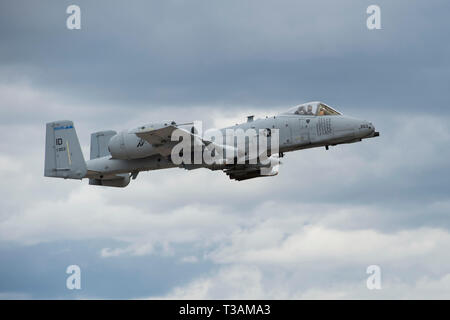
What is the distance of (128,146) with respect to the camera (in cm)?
6738

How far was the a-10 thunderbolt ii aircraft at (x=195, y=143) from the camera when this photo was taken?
66.9 meters

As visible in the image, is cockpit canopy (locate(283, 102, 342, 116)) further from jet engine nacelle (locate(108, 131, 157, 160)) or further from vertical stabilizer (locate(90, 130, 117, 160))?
vertical stabilizer (locate(90, 130, 117, 160))

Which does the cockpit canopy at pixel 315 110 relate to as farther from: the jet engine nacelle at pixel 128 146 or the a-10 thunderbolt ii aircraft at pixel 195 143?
the jet engine nacelle at pixel 128 146

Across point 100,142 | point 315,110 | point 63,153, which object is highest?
point 315,110

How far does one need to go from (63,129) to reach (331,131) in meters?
16.9

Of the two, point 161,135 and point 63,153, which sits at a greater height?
point 161,135

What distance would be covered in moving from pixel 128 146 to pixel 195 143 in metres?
4.09

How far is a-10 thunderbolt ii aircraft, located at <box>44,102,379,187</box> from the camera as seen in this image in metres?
66.9

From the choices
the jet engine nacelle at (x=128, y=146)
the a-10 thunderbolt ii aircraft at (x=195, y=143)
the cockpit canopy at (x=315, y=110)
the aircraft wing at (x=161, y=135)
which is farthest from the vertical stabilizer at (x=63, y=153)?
the cockpit canopy at (x=315, y=110)

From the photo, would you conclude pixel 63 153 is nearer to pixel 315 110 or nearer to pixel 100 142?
pixel 100 142

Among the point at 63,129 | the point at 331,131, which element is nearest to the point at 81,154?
the point at 63,129

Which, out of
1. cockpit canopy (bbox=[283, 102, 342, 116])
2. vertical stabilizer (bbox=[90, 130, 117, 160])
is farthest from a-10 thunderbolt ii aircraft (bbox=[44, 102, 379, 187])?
vertical stabilizer (bbox=[90, 130, 117, 160])

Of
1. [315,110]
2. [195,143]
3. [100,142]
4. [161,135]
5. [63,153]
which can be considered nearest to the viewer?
[161,135]

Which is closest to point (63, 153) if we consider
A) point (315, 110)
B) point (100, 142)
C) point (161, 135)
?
point (100, 142)
